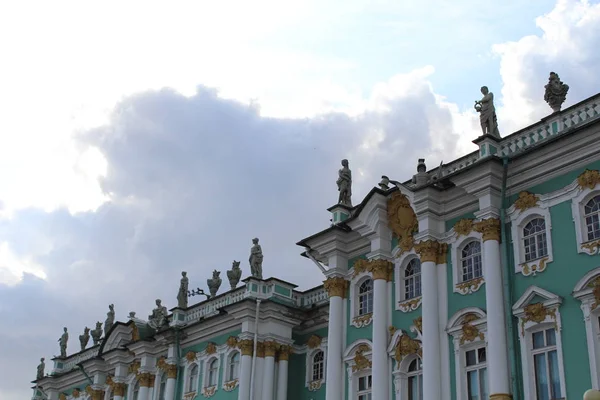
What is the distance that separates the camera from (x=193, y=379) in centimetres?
3653

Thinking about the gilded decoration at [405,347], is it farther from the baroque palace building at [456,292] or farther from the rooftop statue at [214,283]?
the rooftop statue at [214,283]

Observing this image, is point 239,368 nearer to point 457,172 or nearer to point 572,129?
point 457,172

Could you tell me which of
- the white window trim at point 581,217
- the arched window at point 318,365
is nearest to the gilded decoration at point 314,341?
the arched window at point 318,365

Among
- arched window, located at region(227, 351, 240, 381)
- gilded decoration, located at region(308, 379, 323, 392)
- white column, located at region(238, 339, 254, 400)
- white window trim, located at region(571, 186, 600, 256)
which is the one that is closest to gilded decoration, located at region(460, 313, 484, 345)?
white window trim, located at region(571, 186, 600, 256)

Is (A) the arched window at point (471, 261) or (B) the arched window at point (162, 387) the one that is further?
(B) the arched window at point (162, 387)

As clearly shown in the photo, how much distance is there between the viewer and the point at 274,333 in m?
33.7

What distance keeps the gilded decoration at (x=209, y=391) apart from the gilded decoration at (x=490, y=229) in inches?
616

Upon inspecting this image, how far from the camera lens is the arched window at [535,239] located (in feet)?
75.7

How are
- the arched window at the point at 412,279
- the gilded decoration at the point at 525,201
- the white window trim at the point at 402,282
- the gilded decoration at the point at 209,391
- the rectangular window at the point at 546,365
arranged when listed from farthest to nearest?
the gilded decoration at the point at 209,391
the arched window at the point at 412,279
the white window trim at the point at 402,282
the gilded decoration at the point at 525,201
the rectangular window at the point at 546,365

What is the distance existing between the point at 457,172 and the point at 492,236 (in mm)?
2308

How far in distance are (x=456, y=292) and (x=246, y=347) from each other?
11.4m

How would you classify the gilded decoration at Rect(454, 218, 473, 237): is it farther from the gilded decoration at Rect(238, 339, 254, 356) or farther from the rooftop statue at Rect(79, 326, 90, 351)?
the rooftop statue at Rect(79, 326, 90, 351)

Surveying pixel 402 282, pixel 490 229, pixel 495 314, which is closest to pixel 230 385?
pixel 402 282

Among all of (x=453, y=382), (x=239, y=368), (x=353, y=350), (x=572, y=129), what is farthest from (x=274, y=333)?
(x=572, y=129)
